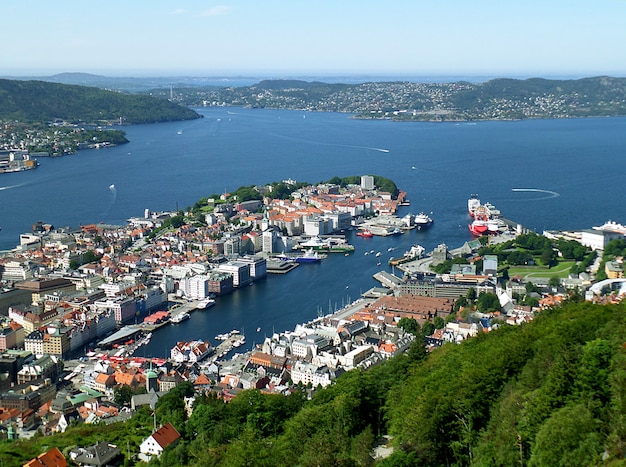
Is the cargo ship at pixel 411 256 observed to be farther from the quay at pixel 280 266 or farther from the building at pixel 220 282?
the building at pixel 220 282

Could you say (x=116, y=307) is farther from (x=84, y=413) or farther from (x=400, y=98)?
(x=400, y=98)

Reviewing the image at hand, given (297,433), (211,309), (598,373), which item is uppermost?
(598,373)

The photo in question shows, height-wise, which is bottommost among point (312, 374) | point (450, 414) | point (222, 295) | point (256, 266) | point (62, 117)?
point (222, 295)

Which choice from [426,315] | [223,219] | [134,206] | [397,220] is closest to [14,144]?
[134,206]

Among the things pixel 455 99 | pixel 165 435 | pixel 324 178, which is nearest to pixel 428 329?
pixel 165 435

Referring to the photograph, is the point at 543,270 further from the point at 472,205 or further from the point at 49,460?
the point at 49,460

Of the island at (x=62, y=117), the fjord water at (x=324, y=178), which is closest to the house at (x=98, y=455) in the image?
the fjord water at (x=324, y=178)

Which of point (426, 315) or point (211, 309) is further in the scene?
point (211, 309)
